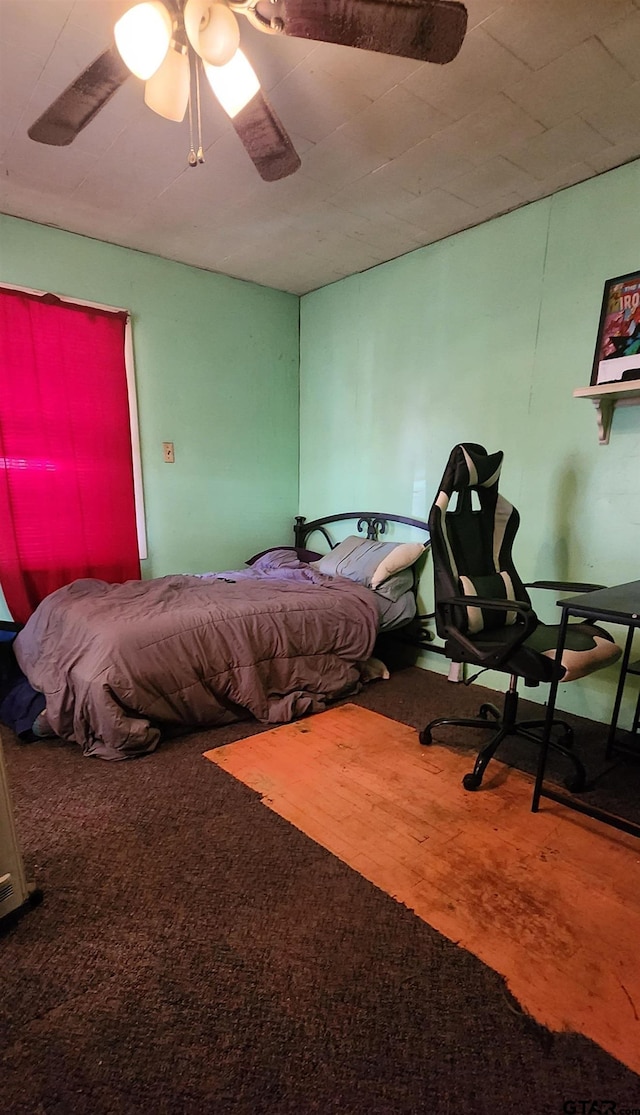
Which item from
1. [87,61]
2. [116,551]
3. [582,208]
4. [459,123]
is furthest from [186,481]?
[582,208]

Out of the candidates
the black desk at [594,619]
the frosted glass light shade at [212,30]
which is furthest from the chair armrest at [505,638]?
the frosted glass light shade at [212,30]

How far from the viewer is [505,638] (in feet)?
6.69

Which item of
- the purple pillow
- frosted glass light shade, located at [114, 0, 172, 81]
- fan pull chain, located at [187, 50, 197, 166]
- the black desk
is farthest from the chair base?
frosted glass light shade, located at [114, 0, 172, 81]

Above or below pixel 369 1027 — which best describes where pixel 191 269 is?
above

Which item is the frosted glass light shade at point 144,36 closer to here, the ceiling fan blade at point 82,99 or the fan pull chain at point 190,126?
the ceiling fan blade at point 82,99

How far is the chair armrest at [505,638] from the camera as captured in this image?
1734 millimetres

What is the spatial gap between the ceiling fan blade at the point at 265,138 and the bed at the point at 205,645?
1.80 metres

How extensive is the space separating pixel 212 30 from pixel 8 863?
2209 mm

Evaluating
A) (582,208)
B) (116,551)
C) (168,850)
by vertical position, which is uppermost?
(582,208)

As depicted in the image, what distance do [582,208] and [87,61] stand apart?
2158mm

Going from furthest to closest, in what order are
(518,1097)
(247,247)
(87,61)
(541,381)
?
1. (247,247)
2. (541,381)
3. (87,61)
4. (518,1097)

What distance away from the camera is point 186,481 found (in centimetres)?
353

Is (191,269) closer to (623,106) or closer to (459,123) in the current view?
(459,123)

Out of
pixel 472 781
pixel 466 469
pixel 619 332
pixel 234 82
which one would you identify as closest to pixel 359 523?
pixel 466 469
